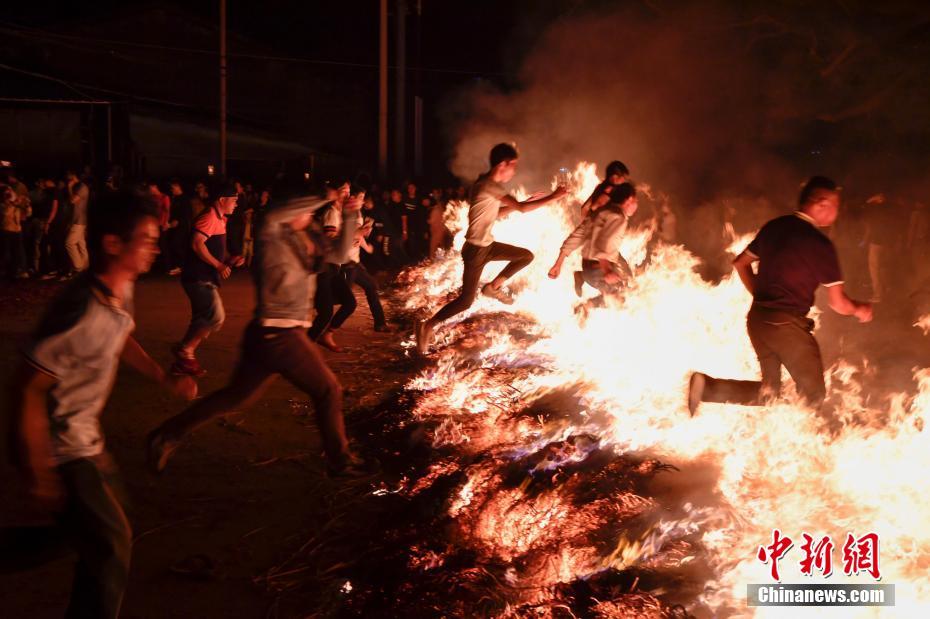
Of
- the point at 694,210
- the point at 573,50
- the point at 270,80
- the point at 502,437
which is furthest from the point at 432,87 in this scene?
the point at 502,437

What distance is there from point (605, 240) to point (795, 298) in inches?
119

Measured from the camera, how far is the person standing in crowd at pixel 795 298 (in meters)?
5.02

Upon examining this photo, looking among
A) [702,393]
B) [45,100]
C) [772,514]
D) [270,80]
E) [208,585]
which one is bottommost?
[208,585]

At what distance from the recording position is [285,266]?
496 centimetres

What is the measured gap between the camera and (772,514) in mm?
4258

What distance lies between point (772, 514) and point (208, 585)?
2.81 m

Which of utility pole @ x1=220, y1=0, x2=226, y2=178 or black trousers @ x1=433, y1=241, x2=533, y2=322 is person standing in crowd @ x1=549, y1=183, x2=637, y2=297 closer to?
black trousers @ x1=433, y1=241, x2=533, y2=322

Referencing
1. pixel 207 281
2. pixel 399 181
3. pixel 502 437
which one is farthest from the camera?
→ pixel 399 181

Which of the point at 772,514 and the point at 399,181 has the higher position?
the point at 399,181

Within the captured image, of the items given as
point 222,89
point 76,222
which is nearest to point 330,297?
point 76,222

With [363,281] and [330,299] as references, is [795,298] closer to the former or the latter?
[330,299]

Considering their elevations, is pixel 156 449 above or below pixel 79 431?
below

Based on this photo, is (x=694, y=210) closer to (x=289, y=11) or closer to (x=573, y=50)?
(x=573, y=50)

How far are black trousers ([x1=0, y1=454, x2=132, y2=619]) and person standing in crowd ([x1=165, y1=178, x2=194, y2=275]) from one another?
13.3 m
